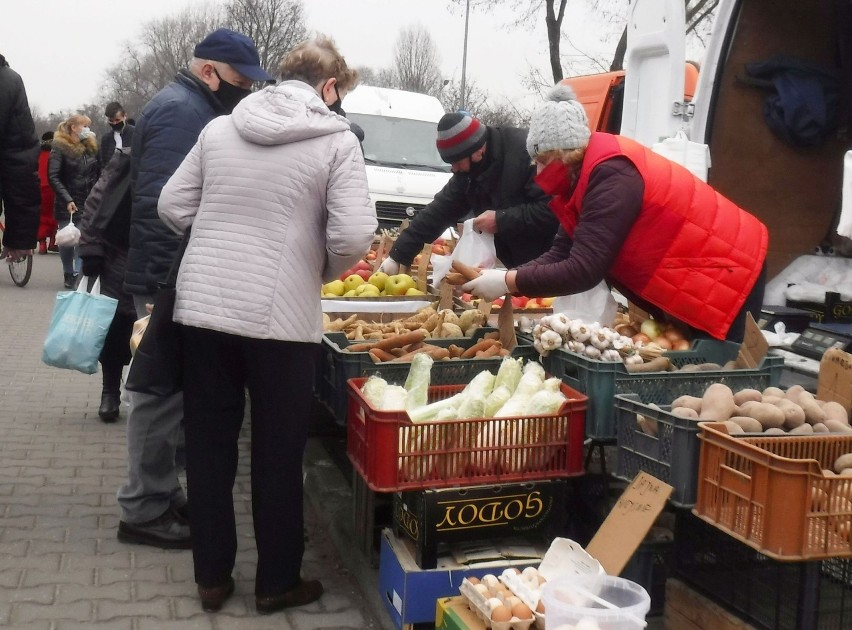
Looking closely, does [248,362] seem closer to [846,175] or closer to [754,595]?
[754,595]

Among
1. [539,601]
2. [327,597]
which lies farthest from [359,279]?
[539,601]

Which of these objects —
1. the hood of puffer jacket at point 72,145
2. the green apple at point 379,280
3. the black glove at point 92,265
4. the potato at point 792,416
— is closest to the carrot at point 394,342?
the potato at point 792,416

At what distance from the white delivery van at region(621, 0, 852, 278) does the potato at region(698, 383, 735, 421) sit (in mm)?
2731

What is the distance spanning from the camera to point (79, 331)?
4957mm

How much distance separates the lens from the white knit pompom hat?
3490mm

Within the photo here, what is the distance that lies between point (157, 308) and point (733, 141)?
3.73m

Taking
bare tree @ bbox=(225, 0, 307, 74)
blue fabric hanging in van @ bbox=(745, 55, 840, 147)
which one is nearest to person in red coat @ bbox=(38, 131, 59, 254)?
blue fabric hanging in van @ bbox=(745, 55, 840, 147)

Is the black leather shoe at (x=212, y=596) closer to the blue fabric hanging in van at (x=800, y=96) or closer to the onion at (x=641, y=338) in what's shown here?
the onion at (x=641, y=338)

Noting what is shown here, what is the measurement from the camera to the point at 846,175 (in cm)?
428

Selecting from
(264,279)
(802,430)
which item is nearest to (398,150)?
(264,279)

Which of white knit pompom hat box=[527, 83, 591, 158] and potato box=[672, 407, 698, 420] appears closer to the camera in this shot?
potato box=[672, 407, 698, 420]

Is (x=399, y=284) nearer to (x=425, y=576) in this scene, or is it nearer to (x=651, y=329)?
(x=651, y=329)

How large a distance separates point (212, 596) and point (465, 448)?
1116 mm

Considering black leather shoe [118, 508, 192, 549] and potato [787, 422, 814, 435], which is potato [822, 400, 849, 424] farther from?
black leather shoe [118, 508, 192, 549]
